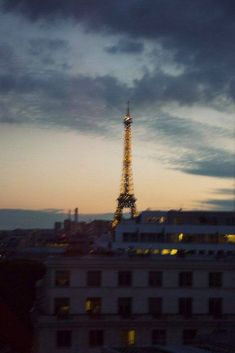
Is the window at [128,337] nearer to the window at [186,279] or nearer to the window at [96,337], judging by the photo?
the window at [96,337]

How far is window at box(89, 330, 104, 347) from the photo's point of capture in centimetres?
3722

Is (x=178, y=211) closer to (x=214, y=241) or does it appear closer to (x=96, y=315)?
(x=214, y=241)

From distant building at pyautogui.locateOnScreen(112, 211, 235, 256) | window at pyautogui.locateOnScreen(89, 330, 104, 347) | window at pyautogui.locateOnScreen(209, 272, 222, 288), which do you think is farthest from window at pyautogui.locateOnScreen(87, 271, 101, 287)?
distant building at pyautogui.locateOnScreen(112, 211, 235, 256)

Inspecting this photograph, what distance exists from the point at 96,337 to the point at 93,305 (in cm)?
173

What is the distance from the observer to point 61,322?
36906 mm

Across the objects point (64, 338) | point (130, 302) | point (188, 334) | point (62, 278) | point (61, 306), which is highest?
point (62, 278)

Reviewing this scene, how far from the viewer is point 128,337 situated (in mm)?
37875

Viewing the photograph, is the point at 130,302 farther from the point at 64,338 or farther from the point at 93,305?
the point at 64,338

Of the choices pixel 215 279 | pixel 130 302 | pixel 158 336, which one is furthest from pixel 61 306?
pixel 215 279

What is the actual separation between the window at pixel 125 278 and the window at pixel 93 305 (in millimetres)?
→ 1544

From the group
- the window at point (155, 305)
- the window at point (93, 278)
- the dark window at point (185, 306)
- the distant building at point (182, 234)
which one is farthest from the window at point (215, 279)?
the distant building at point (182, 234)

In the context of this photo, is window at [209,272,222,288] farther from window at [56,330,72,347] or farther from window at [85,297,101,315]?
window at [56,330,72,347]

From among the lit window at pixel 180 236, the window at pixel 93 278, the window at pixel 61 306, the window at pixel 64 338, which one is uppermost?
the lit window at pixel 180 236

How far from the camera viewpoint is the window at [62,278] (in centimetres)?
3809
